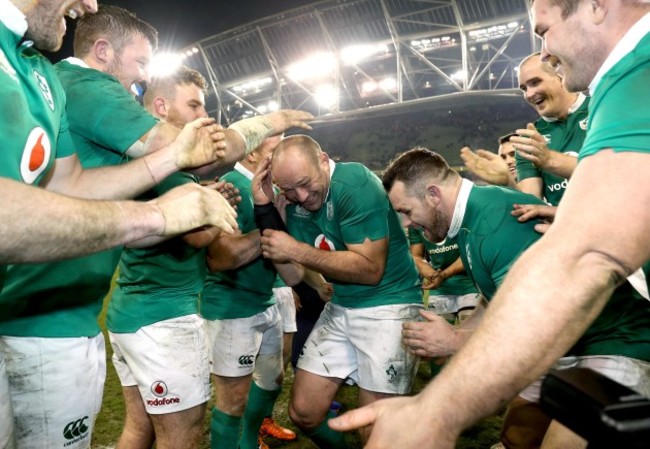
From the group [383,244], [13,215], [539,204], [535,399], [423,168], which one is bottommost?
[535,399]

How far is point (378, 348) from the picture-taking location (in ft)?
9.74

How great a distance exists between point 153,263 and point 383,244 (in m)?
1.45

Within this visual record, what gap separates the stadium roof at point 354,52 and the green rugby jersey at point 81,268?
52.7ft

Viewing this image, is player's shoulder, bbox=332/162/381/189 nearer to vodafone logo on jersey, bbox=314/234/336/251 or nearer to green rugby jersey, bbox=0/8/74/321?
vodafone logo on jersey, bbox=314/234/336/251


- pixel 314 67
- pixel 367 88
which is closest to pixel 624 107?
pixel 314 67

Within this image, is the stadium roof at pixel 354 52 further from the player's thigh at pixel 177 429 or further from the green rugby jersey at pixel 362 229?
the player's thigh at pixel 177 429

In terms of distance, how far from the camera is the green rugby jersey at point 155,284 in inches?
100

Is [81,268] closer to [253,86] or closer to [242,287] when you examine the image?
[242,287]

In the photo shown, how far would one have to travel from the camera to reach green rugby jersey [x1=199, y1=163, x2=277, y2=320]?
3.39 metres

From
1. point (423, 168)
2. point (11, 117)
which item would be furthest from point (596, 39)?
point (11, 117)

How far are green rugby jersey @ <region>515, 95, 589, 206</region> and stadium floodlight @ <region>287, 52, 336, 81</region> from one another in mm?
16600

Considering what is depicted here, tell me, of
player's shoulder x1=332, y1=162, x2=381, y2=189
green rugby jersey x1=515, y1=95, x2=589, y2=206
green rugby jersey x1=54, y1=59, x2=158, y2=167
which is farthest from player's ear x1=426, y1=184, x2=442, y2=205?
green rugby jersey x1=54, y1=59, x2=158, y2=167

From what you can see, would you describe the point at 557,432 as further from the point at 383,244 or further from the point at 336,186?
the point at 336,186

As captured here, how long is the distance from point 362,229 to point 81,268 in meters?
1.65
